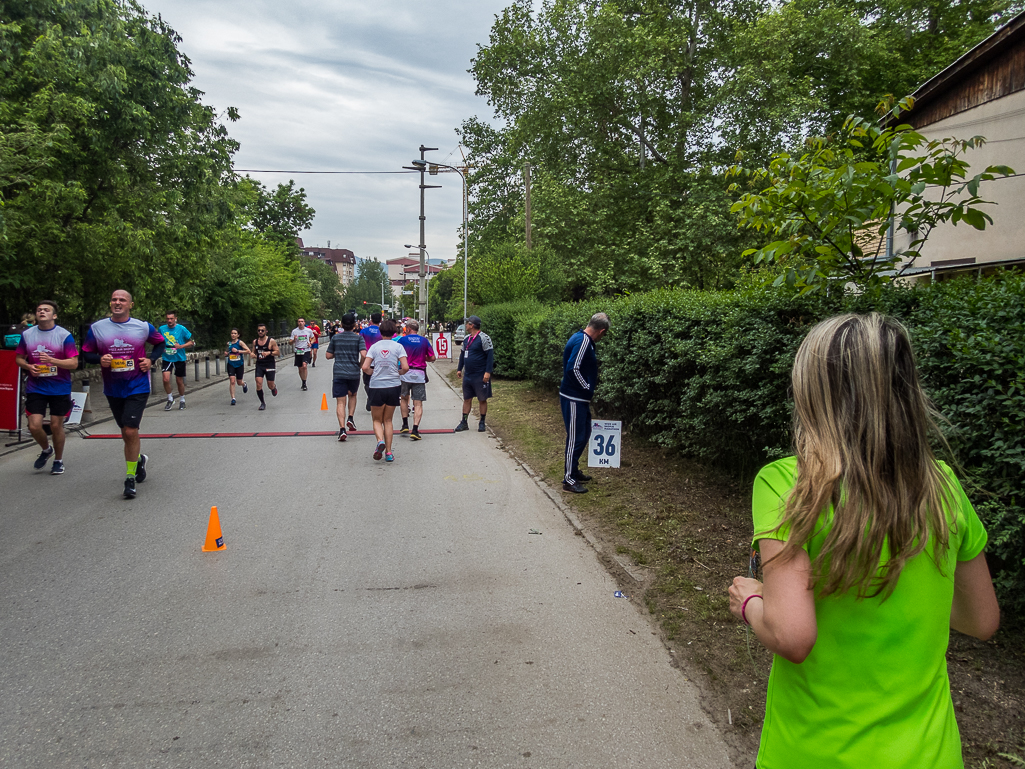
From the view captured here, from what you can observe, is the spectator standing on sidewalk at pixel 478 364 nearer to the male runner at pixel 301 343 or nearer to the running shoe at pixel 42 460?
the running shoe at pixel 42 460

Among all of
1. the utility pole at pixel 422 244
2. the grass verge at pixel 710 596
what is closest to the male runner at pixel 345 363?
the grass verge at pixel 710 596

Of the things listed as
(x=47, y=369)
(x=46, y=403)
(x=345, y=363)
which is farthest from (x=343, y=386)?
(x=47, y=369)

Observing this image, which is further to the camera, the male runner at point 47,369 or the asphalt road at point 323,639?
the male runner at point 47,369

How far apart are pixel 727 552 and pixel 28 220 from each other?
47.7 ft

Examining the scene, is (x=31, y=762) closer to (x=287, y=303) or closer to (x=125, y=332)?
(x=125, y=332)

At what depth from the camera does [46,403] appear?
8.38 m

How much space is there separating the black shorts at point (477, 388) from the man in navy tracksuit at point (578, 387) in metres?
4.55

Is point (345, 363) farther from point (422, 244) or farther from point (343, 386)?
point (422, 244)

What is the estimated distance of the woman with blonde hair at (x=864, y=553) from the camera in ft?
4.54

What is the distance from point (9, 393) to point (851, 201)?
36.7 feet

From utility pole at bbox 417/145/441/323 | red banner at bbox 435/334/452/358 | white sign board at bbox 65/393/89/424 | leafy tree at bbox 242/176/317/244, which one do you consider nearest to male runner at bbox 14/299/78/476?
white sign board at bbox 65/393/89/424

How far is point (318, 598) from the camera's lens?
469cm

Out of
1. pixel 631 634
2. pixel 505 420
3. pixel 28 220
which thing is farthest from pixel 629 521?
pixel 28 220

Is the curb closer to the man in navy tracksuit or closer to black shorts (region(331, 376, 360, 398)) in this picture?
the man in navy tracksuit
